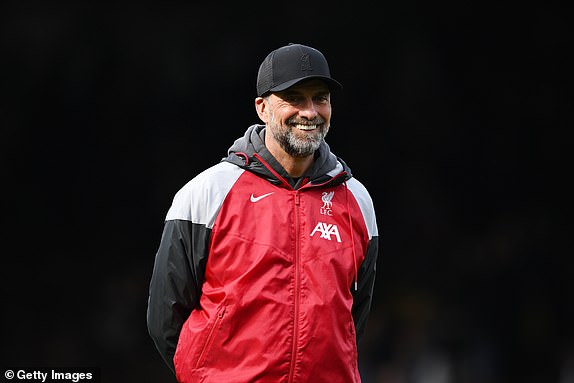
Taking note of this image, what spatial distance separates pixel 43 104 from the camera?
Answer: 3.95 metres

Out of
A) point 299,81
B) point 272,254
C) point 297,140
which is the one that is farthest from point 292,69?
point 272,254

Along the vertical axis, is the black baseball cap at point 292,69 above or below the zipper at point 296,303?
above

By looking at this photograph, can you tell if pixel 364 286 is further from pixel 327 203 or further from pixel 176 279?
pixel 176 279

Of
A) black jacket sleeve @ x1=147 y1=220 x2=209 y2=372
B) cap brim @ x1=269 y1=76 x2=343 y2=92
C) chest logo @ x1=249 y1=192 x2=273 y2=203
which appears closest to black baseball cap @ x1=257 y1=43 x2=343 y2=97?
cap brim @ x1=269 y1=76 x2=343 y2=92

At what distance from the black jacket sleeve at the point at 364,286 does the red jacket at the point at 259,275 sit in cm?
4

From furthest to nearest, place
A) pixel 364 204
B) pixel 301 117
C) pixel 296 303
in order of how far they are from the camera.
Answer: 1. pixel 364 204
2. pixel 301 117
3. pixel 296 303

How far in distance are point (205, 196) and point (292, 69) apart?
35 centimetres

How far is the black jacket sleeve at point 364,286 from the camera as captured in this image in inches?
83.4

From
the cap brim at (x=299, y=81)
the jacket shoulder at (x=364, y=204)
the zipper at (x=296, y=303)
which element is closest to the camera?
the zipper at (x=296, y=303)

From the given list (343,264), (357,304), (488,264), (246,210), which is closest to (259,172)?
(246,210)

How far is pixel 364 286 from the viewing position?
2.16 meters

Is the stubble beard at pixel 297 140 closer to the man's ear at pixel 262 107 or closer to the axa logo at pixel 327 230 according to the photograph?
the man's ear at pixel 262 107

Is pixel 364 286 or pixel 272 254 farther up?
pixel 272 254

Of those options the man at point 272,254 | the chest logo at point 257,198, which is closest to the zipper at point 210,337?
the man at point 272,254
